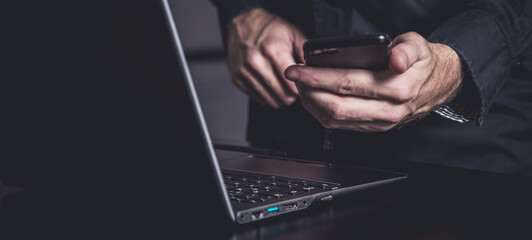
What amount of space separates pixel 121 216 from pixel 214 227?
126 mm

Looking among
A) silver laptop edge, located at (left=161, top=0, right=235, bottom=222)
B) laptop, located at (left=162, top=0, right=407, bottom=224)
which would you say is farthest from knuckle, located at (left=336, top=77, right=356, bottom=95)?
silver laptop edge, located at (left=161, top=0, right=235, bottom=222)

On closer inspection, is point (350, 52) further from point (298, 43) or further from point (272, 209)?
point (298, 43)

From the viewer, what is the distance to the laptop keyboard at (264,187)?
55cm

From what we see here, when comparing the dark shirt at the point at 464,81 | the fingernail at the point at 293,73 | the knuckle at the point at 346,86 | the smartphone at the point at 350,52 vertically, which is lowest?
the dark shirt at the point at 464,81

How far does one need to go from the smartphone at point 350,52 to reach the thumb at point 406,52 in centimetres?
1

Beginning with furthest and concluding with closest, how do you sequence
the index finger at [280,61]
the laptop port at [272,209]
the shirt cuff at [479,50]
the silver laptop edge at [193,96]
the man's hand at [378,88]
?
the index finger at [280,61]
the shirt cuff at [479,50]
the man's hand at [378,88]
the laptop port at [272,209]
the silver laptop edge at [193,96]

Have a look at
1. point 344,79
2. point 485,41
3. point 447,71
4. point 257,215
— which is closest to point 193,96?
point 257,215

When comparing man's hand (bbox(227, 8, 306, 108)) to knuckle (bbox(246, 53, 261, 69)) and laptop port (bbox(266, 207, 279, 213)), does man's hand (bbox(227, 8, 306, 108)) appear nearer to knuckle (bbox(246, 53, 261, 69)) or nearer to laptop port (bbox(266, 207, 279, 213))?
knuckle (bbox(246, 53, 261, 69))

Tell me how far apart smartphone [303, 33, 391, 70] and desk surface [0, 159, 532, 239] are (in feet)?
0.59

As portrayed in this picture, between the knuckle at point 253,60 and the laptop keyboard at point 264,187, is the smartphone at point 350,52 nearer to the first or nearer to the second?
the laptop keyboard at point 264,187

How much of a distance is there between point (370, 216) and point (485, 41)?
1.46 feet

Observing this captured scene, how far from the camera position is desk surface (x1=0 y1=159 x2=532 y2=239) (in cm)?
49

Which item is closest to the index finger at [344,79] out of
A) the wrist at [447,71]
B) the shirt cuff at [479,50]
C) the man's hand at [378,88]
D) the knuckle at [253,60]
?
the man's hand at [378,88]

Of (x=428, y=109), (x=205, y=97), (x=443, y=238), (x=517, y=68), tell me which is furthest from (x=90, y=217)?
(x=205, y=97)
